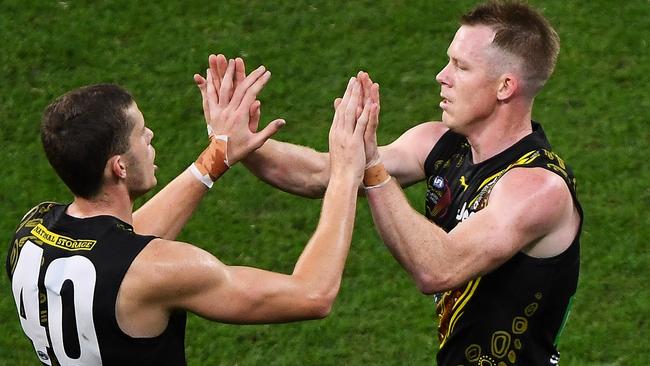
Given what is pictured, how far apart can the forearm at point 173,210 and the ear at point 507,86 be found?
1.43 m

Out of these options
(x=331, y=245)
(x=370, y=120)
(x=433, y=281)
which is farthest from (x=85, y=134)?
(x=433, y=281)

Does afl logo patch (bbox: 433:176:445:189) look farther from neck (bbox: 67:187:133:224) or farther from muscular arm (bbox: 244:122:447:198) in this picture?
neck (bbox: 67:187:133:224)

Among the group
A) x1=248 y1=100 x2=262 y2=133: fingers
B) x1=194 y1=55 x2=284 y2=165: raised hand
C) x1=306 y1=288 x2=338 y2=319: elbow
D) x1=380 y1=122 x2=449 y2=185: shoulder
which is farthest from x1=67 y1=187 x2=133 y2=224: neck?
x1=380 y1=122 x2=449 y2=185: shoulder

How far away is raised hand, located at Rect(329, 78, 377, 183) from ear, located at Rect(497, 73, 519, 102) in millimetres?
724

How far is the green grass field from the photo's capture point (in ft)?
29.0

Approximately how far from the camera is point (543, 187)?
18.7 feet

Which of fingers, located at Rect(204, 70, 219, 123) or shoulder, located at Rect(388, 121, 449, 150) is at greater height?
fingers, located at Rect(204, 70, 219, 123)

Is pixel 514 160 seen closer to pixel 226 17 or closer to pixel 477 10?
pixel 477 10

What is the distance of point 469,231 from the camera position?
559 cm

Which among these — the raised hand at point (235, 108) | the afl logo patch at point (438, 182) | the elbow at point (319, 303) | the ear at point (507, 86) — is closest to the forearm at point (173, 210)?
the raised hand at point (235, 108)

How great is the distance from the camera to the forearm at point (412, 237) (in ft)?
18.3

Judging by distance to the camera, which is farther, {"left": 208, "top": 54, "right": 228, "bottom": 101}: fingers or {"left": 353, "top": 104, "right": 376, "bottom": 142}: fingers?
{"left": 208, "top": 54, "right": 228, "bottom": 101}: fingers

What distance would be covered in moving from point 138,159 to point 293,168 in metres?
1.27

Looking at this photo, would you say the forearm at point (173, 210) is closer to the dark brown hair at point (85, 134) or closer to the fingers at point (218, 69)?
the fingers at point (218, 69)
